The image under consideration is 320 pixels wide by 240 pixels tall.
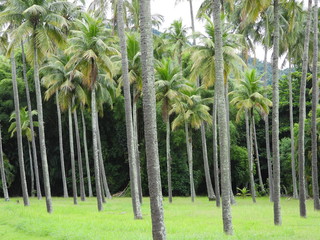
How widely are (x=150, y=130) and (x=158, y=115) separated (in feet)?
103

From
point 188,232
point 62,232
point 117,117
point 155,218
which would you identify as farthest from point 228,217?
point 117,117

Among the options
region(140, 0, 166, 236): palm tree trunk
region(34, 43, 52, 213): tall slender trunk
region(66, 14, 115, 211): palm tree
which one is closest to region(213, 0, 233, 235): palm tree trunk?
region(140, 0, 166, 236): palm tree trunk

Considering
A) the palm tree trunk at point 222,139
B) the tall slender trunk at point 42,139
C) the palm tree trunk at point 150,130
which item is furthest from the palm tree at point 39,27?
the palm tree trunk at point 150,130

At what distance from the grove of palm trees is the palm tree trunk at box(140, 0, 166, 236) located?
0.03 m

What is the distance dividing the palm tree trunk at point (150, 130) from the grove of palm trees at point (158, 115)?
0.03 meters

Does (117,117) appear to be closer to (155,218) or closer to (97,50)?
(97,50)

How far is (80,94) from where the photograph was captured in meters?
29.1

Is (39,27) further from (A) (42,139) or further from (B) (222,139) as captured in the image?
(B) (222,139)

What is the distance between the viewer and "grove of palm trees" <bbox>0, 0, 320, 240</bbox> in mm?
14883

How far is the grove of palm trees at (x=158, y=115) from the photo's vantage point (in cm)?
1488

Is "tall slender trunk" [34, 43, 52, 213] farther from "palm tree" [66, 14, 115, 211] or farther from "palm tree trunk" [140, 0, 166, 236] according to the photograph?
"palm tree trunk" [140, 0, 166, 236]

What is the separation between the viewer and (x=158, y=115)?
1649 inches

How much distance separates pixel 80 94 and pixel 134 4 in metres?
8.05

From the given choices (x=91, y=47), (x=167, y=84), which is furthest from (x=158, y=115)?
(x=91, y=47)
